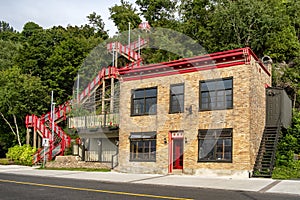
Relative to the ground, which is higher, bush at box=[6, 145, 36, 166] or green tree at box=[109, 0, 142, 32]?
green tree at box=[109, 0, 142, 32]

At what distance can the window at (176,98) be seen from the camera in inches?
887

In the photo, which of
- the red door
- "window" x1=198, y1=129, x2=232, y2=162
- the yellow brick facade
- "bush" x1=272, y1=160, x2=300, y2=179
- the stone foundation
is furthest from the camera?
the stone foundation

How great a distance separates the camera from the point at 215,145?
20.9 metres

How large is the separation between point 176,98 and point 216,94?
8.46ft

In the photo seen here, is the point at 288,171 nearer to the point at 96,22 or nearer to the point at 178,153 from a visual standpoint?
the point at 178,153

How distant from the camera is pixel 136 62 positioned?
3816cm

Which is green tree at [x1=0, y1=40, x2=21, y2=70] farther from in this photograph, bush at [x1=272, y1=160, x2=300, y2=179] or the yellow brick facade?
Result: bush at [x1=272, y1=160, x2=300, y2=179]

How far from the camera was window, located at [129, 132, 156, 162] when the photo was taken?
912 inches

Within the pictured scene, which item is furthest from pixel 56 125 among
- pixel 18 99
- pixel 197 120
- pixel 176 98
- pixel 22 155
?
pixel 197 120

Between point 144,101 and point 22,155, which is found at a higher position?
point 144,101

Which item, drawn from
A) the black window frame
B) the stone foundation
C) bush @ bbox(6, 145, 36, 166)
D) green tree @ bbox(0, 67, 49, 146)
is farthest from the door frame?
green tree @ bbox(0, 67, 49, 146)

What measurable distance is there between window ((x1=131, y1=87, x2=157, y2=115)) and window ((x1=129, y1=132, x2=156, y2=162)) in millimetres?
1422

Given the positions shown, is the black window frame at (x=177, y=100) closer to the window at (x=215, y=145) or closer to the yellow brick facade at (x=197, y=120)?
the yellow brick facade at (x=197, y=120)

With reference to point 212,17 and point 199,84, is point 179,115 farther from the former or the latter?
point 212,17
